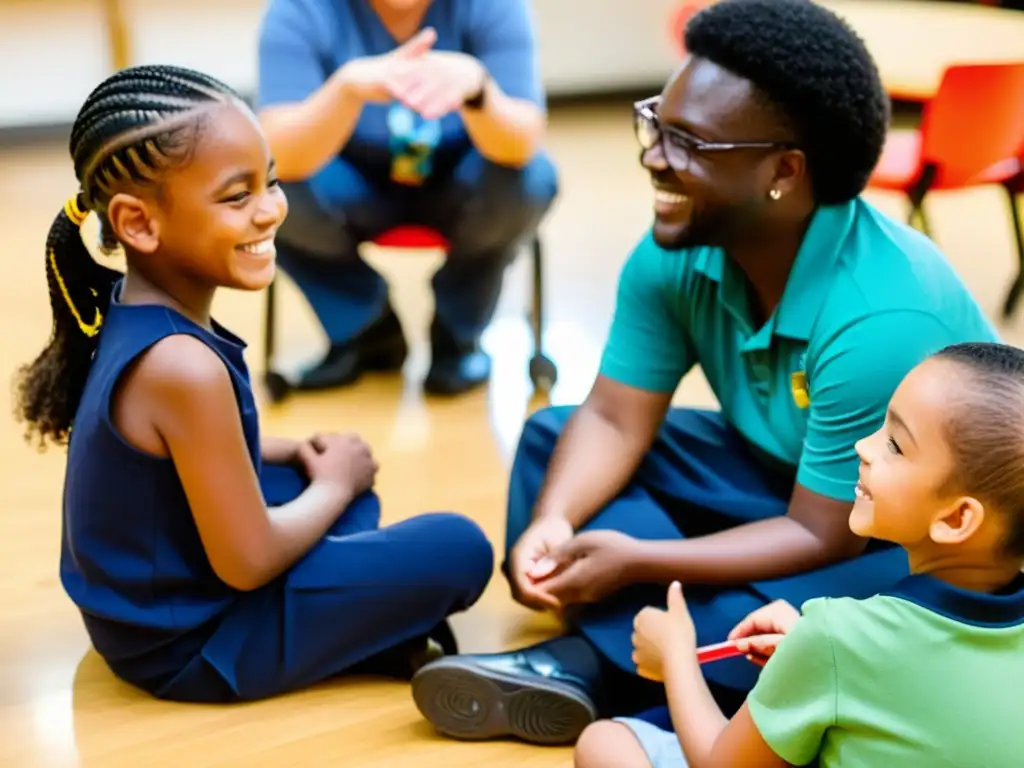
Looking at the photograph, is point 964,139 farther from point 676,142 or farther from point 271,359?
point 271,359

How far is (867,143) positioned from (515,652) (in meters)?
0.79

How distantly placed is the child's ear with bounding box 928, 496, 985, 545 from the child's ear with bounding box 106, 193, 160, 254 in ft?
3.07

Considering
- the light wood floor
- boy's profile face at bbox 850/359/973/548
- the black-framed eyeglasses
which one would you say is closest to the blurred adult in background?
the light wood floor

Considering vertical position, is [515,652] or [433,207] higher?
[433,207]

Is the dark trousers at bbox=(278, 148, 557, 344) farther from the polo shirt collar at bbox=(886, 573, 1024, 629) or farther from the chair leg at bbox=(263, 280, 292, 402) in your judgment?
the polo shirt collar at bbox=(886, 573, 1024, 629)

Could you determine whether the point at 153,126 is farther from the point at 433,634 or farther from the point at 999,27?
the point at 999,27

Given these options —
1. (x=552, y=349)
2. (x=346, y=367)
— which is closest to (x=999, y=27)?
(x=552, y=349)

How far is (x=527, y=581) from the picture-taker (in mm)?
1786

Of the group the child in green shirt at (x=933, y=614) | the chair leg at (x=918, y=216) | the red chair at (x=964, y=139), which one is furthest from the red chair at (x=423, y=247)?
the child in green shirt at (x=933, y=614)

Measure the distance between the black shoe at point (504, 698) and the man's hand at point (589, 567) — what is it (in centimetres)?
10

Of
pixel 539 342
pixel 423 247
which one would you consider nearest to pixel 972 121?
pixel 539 342

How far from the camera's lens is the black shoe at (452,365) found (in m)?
2.85

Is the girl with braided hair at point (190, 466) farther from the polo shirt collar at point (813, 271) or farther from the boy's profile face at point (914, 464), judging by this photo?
the boy's profile face at point (914, 464)

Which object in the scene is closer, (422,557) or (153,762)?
(153,762)
